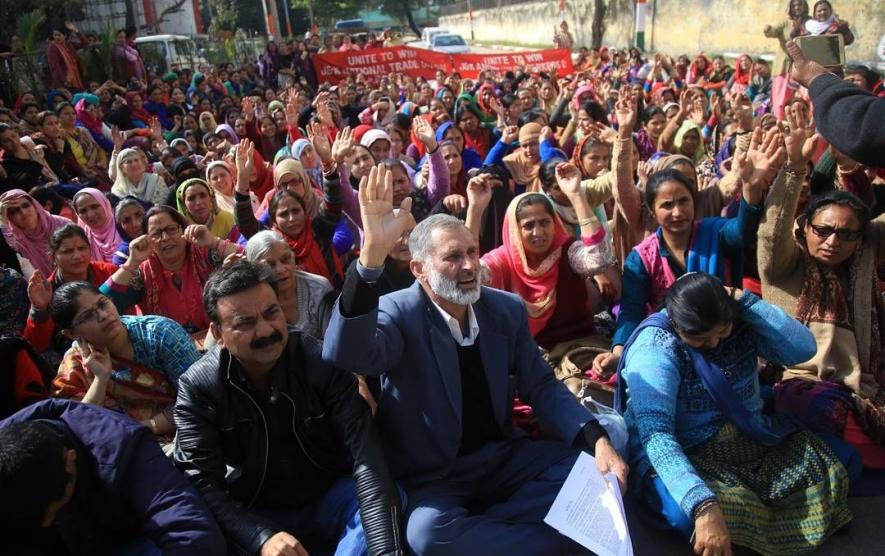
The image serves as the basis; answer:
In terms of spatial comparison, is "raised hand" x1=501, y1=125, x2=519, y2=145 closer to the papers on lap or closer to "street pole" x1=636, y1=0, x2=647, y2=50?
the papers on lap

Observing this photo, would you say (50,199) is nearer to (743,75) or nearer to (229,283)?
(229,283)

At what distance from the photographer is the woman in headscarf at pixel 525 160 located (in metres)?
5.21

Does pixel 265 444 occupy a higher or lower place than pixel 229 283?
lower

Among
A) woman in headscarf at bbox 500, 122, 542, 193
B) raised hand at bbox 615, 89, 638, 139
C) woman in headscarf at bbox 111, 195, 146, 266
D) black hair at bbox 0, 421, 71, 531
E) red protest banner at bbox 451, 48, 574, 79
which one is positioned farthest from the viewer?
red protest banner at bbox 451, 48, 574, 79

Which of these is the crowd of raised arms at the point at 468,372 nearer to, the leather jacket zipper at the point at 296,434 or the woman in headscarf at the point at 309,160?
the leather jacket zipper at the point at 296,434

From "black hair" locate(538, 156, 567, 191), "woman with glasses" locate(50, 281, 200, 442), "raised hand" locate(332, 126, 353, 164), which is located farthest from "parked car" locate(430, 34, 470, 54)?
"woman with glasses" locate(50, 281, 200, 442)

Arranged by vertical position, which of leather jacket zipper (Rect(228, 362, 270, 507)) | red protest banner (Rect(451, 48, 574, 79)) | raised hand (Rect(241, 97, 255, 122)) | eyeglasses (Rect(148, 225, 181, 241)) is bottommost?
leather jacket zipper (Rect(228, 362, 270, 507))

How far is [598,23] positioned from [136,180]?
20.0 meters

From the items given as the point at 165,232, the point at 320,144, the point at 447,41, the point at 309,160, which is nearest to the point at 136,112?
the point at 309,160

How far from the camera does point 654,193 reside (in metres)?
3.24

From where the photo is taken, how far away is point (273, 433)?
2.36 metres

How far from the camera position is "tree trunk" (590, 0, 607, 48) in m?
22.4

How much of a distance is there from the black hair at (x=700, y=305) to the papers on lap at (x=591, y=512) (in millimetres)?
613

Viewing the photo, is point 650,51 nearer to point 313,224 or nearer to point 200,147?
point 200,147
